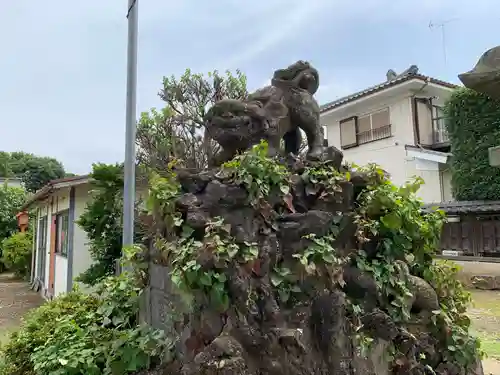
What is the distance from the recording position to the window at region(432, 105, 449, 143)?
15.4 m

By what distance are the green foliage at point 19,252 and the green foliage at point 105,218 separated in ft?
34.3

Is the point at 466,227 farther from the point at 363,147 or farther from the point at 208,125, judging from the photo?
the point at 208,125

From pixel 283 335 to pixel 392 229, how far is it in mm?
1211

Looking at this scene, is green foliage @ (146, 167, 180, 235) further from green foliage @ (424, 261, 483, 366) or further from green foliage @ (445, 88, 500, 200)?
green foliage @ (445, 88, 500, 200)

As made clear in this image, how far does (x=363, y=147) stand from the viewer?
16.5m

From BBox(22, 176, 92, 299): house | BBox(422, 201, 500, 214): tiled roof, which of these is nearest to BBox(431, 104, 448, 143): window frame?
BBox(422, 201, 500, 214): tiled roof

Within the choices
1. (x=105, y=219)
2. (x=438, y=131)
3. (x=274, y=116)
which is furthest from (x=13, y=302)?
(x=438, y=131)

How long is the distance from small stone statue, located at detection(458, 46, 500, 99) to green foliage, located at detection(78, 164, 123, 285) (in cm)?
587

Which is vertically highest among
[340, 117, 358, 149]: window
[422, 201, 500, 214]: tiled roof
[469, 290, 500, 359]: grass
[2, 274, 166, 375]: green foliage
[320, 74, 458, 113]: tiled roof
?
[320, 74, 458, 113]: tiled roof

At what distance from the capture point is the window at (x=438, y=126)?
607 inches

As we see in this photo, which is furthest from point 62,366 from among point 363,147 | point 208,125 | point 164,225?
point 363,147

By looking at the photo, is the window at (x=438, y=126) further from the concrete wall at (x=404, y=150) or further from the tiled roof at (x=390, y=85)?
the tiled roof at (x=390, y=85)

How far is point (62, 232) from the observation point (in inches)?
399

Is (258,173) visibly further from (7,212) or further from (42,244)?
(7,212)
